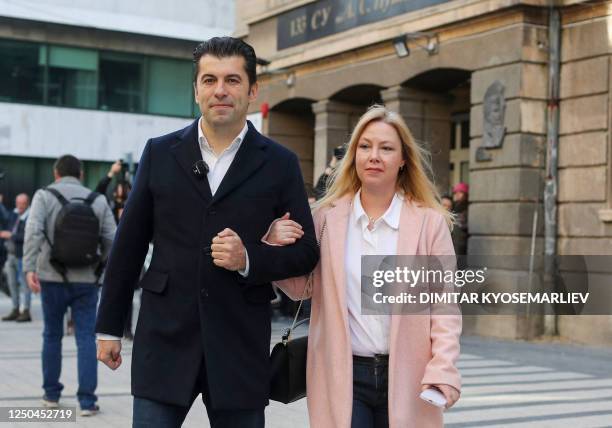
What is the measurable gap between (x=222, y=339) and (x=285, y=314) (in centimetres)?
1313

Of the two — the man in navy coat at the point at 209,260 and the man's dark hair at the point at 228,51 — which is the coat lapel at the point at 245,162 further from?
the man's dark hair at the point at 228,51

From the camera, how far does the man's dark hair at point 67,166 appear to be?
30.4 ft

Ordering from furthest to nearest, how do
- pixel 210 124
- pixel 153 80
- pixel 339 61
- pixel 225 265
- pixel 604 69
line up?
pixel 153 80 → pixel 339 61 → pixel 604 69 → pixel 210 124 → pixel 225 265

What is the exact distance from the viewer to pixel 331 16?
20.2 metres

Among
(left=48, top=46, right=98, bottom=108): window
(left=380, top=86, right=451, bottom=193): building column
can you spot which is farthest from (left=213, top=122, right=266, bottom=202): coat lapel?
(left=48, top=46, right=98, bottom=108): window

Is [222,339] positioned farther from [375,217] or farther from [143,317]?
[375,217]

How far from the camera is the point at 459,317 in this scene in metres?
4.02

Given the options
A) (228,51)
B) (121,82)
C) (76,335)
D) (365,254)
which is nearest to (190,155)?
(228,51)

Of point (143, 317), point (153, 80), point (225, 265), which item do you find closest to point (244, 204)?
point (225, 265)

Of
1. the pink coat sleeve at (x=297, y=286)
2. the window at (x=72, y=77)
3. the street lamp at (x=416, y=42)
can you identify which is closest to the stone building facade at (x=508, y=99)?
the street lamp at (x=416, y=42)

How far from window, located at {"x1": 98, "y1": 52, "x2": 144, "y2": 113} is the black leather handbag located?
34019 mm

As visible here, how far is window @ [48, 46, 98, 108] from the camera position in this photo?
119 ft

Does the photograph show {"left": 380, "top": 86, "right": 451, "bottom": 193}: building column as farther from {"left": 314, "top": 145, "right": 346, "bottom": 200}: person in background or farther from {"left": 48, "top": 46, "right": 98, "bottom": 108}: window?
{"left": 48, "top": 46, "right": 98, "bottom": 108}: window

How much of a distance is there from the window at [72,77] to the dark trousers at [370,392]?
110ft
